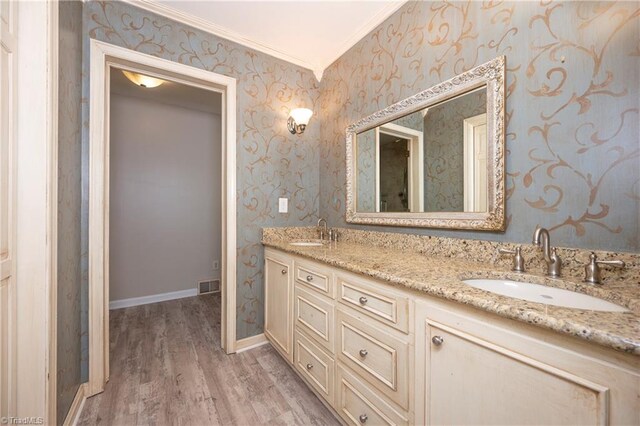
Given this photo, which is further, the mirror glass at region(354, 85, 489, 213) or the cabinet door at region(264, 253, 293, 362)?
the cabinet door at region(264, 253, 293, 362)

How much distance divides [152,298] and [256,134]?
2.44 metres

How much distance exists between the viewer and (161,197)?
10.3 feet

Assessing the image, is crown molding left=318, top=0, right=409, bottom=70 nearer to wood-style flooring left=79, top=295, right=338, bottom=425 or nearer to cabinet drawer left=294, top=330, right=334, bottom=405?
cabinet drawer left=294, top=330, right=334, bottom=405

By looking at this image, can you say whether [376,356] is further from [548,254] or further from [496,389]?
[548,254]

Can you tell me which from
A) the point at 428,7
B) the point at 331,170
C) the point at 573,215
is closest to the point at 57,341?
the point at 331,170

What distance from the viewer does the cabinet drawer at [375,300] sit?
0.95 metres

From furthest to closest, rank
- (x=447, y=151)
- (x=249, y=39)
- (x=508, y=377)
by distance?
1. (x=249, y=39)
2. (x=447, y=151)
3. (x=508, y=377)

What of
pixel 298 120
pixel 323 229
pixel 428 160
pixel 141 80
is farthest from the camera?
pixel 141 80

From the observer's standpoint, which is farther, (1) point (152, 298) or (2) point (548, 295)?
(1) point (152, 298)

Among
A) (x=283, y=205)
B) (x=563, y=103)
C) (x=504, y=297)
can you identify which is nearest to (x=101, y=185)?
(x=283, y=205)

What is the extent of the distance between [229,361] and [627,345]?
206cm

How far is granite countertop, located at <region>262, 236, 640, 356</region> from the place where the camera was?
20.3 inches

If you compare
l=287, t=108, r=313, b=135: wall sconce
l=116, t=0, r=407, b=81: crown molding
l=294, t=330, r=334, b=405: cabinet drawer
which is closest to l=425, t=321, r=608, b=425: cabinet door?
l=294, t=330, r=334, b=405: cabinet drawer

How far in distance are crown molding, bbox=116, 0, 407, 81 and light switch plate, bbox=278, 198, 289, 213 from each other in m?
1.23
